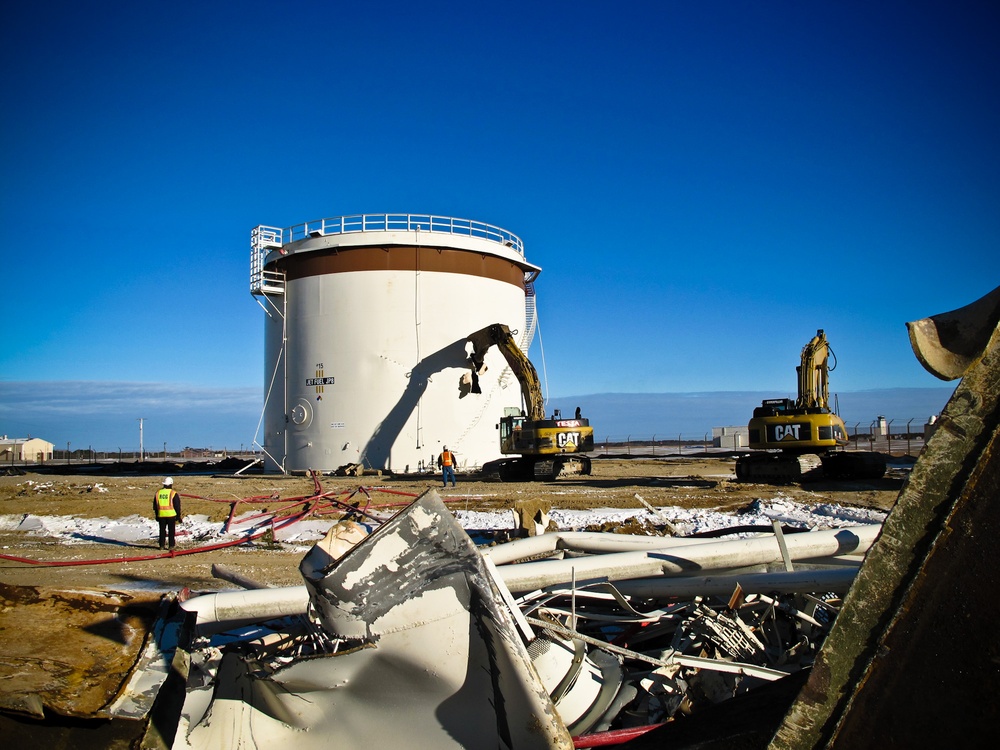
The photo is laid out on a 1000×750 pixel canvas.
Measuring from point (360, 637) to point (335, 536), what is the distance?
2.88 feet

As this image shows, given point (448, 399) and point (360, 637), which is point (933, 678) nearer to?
point (360, 637)

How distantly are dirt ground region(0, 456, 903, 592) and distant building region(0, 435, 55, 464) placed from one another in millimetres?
39500

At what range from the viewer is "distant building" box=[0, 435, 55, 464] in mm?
55412

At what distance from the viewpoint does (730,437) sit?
52.4m

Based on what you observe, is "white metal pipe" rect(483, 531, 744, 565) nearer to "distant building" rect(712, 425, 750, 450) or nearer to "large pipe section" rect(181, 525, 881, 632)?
Answer: "large pipe section" rect(181, 525, 881, 632)

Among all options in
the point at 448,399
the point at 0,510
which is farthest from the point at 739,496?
the point at 0,510

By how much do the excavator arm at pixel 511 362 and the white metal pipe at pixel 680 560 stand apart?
58.2 ft

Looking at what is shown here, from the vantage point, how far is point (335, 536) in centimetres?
352

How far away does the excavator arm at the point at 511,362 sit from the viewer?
22969mm

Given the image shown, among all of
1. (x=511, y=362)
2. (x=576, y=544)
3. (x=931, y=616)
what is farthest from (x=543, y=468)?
(x=931, y=616)

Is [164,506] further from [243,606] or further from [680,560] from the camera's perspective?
[680,560]

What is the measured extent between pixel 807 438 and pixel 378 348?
15.3m

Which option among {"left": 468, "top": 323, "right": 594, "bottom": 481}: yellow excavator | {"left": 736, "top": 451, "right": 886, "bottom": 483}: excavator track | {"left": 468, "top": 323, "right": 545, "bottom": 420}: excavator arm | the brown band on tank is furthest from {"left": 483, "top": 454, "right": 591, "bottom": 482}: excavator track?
the brown band on tank

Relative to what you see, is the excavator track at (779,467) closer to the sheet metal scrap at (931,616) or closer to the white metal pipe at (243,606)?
the white metal pipe at (243,606)
